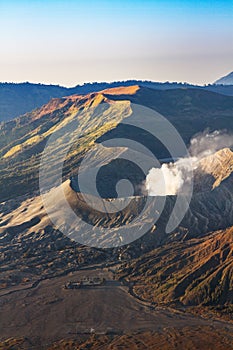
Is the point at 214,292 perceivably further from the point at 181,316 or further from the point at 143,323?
the point at 143,323

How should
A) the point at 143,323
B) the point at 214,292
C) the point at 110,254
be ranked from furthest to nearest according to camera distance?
the point at 110,254, the point at 214,292, the point at 143,323

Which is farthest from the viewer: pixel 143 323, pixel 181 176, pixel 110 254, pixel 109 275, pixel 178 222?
pixel 181 176

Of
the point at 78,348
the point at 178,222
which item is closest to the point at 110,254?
the point at 178,222

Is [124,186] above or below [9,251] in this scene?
above

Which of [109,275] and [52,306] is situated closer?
[52,306]

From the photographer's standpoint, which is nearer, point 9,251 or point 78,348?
point 78,348

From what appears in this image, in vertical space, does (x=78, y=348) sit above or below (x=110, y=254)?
below

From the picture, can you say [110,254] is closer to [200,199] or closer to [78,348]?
[200,199]

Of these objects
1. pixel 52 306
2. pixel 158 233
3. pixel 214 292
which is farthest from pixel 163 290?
pixel 158 233

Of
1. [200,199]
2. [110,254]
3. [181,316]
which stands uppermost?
[200,199]
